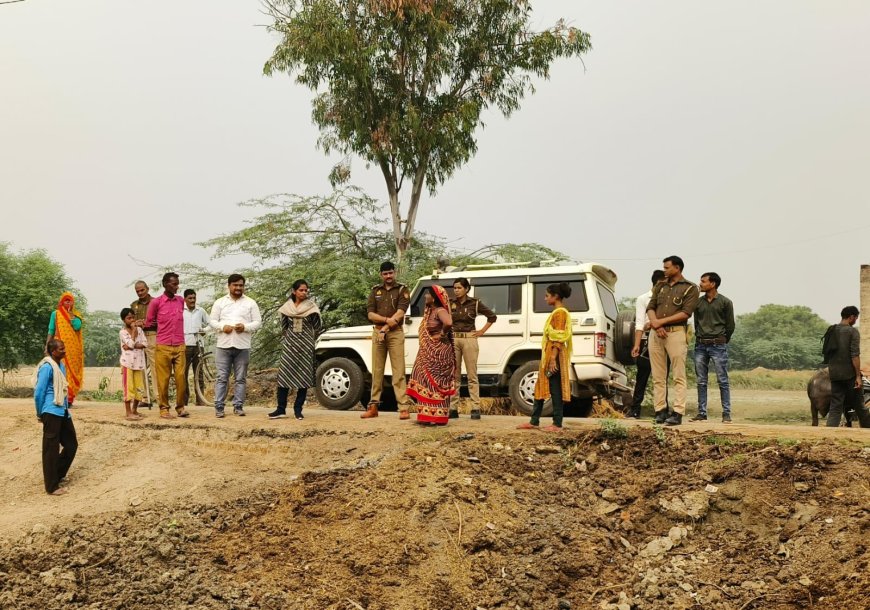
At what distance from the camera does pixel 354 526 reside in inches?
253

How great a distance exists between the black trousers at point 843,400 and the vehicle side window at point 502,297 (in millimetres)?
4137

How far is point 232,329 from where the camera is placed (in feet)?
32.6

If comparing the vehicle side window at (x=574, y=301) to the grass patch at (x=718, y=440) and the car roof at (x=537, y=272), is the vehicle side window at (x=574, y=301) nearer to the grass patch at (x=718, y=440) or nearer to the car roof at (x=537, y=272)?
the car roof at (x=537, y=272)

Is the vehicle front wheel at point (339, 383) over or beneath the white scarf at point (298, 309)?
beneath

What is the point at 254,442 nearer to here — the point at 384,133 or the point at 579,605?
the point at 579,605

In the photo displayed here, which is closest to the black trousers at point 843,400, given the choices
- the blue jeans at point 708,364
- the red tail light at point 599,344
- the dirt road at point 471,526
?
the blue jeans at point 708,364

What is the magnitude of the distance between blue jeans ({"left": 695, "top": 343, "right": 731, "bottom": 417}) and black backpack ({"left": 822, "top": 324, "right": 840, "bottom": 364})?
150 centimetres

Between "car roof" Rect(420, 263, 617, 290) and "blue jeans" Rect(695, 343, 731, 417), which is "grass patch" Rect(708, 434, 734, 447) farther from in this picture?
"car roof" Rect(420, 263, 617, 290)

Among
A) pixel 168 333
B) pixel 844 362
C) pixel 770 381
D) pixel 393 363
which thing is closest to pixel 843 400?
pixel 844 362

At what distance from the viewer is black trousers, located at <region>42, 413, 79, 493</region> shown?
26.4ft

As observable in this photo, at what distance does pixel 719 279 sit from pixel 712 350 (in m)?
0.87

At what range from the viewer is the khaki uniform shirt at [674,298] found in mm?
8484

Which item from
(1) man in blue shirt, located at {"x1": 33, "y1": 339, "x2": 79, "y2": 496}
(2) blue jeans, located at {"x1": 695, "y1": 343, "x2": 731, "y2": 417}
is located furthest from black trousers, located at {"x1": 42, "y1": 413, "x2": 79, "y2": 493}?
(2) blue jeans, located at {"x1": 695, "y1": 343, "x2": 731, "y2": 417}

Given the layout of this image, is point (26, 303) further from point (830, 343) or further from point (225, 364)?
point (830, 343)
